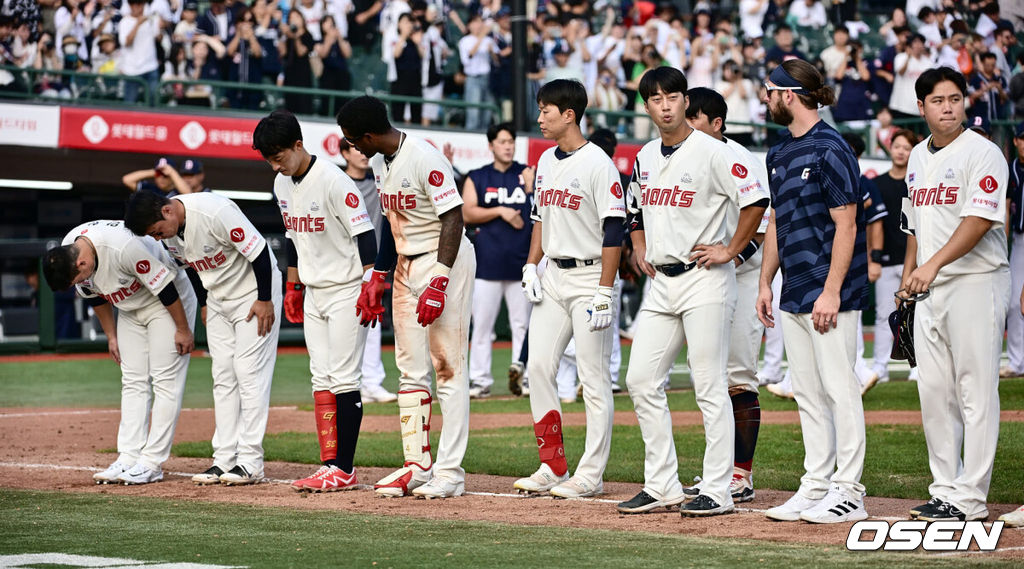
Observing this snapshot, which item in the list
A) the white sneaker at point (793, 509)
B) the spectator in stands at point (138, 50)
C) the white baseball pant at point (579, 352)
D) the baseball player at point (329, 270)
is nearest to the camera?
the white sneaker at point (793, 509)

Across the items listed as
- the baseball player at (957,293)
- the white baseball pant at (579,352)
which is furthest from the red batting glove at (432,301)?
the baseball player at (957,293)

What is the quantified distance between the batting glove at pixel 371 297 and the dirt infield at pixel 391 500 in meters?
1.03

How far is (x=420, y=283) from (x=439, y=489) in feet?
3.85

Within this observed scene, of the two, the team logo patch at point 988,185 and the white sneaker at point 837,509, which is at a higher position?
the team logo patch at point 988,185

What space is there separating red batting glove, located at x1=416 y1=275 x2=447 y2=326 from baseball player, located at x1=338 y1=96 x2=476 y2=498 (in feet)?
0.17

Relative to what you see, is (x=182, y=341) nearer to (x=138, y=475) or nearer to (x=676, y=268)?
(x=138, y=475)

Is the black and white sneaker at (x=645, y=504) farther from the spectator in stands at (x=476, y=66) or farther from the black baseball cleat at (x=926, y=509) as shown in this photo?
the spectator in stands at (x=476, y=66)

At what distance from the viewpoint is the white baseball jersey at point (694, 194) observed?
22.0ft

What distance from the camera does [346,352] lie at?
7965 millimetres

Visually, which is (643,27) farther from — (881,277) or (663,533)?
(663,533)

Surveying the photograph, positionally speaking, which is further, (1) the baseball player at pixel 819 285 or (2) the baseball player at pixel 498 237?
(2) the baseball player at pixel 498 237

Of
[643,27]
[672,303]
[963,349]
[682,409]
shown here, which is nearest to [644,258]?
[672,303]

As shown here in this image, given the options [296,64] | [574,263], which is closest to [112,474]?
[574,263]

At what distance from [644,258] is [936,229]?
1.48 meters
